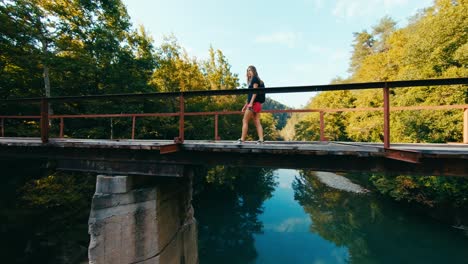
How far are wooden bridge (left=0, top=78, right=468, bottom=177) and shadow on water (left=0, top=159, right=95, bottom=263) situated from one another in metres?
4.69

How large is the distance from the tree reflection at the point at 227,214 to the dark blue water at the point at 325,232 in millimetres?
58

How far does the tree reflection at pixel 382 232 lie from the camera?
10.4m

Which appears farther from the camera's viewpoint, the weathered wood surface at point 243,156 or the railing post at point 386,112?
the weathered wood surface at point 243,156

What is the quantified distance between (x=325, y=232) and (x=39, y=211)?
1538 centimetres

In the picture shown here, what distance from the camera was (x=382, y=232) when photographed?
42.0 ft

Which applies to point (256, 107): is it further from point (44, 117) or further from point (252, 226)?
point (252, 226)

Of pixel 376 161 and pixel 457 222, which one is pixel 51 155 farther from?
pixel 457 222

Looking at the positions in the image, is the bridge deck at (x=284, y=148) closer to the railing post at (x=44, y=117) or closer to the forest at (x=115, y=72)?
the railing post at (x=44, y=117)

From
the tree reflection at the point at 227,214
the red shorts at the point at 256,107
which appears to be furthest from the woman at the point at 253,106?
the tree reflection at the point at 227,214

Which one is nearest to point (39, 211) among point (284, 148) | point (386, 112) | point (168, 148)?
point (168, 148)

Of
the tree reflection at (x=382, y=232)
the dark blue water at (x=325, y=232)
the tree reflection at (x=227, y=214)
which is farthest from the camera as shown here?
the tree reflection at (x=227, y=214)

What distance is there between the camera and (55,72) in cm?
1102

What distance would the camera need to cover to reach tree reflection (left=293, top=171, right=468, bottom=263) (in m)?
10.4

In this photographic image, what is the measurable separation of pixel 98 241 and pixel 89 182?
25.5ft
